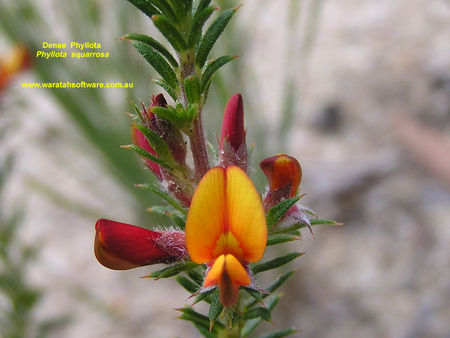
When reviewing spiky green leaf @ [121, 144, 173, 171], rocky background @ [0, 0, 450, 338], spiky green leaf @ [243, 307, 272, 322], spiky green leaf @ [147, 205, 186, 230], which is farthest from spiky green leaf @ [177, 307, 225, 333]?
rocky background @ [0, 0, 450, 338]

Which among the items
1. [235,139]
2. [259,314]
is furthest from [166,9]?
[259,314]

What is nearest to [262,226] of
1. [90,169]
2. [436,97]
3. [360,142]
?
[360,142]

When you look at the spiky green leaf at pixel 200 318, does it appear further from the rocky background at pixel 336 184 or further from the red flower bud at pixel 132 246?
the rocky background at pixel 336 184

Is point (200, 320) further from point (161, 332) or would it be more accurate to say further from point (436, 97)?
point (436, 97)

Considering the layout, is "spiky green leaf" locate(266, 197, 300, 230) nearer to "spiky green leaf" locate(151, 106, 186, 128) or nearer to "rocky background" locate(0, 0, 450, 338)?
"spiky green leaf" locate(151, 106, 186, 128)

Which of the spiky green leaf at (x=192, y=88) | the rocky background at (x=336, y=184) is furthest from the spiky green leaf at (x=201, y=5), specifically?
the rocky background at (x=336, y=184)
